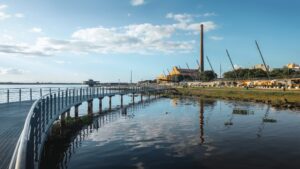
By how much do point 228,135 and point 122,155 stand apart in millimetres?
9492

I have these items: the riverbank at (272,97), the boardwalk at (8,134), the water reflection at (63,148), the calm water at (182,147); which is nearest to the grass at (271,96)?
the riverbank at (272,97)

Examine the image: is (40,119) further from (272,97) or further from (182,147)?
(272,97)

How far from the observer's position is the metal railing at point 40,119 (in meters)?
4.95

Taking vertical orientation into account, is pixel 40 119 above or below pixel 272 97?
above

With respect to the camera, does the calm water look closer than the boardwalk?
No

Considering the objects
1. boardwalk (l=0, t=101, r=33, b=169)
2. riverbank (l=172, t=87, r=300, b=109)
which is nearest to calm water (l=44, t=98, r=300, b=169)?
boardwalk (l=0, t=101, r=33, b=169)

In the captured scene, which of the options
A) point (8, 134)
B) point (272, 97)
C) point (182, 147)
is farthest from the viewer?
point (272, 97)

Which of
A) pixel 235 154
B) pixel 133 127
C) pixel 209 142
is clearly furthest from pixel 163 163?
pixel 133 127

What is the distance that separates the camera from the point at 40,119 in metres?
13.5

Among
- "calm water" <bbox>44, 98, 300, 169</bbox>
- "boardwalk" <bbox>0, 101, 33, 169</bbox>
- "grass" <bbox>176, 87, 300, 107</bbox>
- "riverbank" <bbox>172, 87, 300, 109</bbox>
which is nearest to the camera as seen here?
"boardwalk" <bbox>0, 101, 33, 169</bbox>

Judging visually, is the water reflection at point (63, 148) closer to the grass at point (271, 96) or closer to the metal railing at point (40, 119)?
the metal railing at point (40, 119)

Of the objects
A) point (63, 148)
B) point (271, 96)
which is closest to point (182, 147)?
point (63, 148)

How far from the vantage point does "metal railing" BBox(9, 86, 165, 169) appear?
4.95m

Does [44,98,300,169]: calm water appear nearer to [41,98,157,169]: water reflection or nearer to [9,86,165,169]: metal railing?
[41,98,157,169]: water reflection
